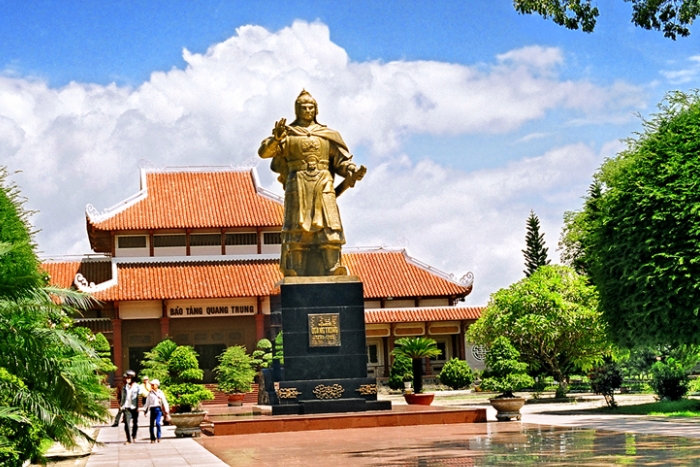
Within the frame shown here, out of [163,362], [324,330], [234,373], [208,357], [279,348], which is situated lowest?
[234,373]

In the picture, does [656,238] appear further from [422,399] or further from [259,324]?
[259,324]

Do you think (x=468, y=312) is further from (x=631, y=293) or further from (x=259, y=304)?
(x=631, y=293)

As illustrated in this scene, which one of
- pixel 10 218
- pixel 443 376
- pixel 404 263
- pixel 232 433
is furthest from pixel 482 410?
pixel 404 263

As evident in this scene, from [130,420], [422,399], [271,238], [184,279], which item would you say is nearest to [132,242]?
[184,279]

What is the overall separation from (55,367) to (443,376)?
30.6m

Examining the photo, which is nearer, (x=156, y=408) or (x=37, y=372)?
(x=37, y=372)

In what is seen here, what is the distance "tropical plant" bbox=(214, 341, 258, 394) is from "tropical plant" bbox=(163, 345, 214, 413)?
39.2ft

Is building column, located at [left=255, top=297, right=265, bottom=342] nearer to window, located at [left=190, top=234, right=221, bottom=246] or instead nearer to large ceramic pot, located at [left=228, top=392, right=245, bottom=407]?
window, located at [left=190, top=234, right=221, bottom=246]

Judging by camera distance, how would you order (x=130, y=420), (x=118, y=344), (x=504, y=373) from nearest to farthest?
(x=130, y=420)
(x=504, y=373)
(x=118, y=344)

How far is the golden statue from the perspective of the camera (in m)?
19.5

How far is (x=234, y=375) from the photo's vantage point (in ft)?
108

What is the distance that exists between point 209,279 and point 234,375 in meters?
12.8

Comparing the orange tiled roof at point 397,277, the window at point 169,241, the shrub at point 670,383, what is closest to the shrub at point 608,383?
the shrub at point 670,383

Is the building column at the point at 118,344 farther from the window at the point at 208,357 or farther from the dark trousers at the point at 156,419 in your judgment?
the dark trousers at the point at 156,419
